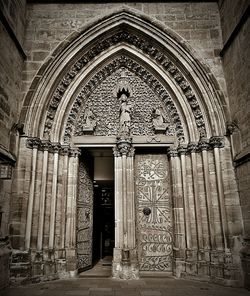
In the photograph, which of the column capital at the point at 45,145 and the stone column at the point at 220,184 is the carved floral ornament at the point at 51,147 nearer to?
the column capital at the point at 45,145

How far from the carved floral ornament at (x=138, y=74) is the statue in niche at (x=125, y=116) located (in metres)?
0.93

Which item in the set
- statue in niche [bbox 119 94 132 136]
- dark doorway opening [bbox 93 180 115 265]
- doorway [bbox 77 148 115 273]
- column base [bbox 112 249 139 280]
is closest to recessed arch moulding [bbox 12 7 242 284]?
statue in niche [bbox 119 94 132 136]

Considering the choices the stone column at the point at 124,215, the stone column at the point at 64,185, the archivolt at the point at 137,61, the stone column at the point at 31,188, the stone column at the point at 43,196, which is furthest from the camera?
the archivolt at the point at 137,61

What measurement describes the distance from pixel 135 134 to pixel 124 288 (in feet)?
12.1

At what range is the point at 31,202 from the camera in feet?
17.3

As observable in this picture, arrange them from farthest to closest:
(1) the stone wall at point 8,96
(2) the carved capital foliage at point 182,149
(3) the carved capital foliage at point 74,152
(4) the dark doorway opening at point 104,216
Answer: (4) the dark doorway opening at point 104,216 < (3) the carved capital foliage at point 74,152 < (2) the carved capital foliage at point 182,149 < (1) the stone wall at point 8,96

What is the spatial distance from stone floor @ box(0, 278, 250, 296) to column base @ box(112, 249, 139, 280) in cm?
23

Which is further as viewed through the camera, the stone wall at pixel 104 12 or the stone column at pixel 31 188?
the stone wall at pixel 104 12

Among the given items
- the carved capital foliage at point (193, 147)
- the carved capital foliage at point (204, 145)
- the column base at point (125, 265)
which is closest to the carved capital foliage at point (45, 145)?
the column base at point (125, 265)

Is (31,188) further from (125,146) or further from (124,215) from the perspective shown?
(125,146)

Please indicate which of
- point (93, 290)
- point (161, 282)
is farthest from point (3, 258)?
point (161, 282)

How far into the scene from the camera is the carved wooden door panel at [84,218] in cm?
614

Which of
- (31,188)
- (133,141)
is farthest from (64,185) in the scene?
(133,141)

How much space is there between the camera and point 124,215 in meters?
5.80
